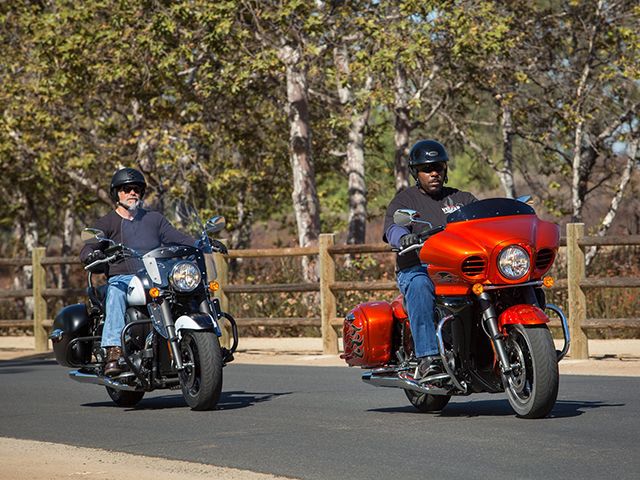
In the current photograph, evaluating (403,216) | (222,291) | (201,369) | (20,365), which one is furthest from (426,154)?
(222,291)

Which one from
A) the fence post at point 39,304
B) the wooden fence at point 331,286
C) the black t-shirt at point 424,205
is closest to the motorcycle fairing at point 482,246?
the black t-shirt at point 424,205

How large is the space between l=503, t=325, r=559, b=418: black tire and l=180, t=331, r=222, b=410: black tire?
2.23 metres

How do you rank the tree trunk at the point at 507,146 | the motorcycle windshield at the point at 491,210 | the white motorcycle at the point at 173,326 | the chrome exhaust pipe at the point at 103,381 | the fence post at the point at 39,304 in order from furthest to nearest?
the tree trunk at the point at 507,146 < the fence post at the point at 39,304 < the chrome exhaust pipe at the point at 103,381 < the white motorcycle at the point at 173,326 < the motorcycle windshield at the point at 491,210

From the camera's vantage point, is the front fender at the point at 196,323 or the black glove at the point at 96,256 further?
the black glove at the point at 96,256

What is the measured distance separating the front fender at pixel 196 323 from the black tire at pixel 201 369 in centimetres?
6

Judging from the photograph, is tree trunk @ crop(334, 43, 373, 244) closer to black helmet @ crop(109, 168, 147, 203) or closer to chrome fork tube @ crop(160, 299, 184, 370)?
black helmet @ crop(109, 168, 147, 203)

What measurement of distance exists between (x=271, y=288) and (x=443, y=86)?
43.8 ft

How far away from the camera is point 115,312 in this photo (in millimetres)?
10477

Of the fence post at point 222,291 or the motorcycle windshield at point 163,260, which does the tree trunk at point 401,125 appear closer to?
the fence post at point 222,291

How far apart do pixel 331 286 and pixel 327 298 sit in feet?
0.51

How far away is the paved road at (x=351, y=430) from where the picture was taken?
23.2ft

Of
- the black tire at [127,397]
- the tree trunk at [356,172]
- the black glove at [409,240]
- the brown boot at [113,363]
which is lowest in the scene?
the black tire at [127,397]

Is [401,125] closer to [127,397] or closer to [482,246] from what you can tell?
[127,397]

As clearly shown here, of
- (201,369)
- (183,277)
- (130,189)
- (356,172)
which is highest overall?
(356,172)
